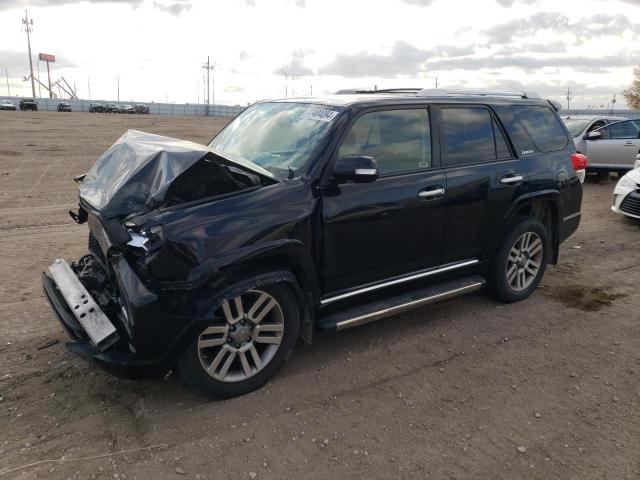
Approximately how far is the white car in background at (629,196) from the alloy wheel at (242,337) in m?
7.24

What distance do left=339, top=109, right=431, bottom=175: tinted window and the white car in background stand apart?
579 centimetres

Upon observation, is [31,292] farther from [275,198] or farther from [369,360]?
[369,360]

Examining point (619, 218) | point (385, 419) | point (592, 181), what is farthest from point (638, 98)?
point (385, 419)

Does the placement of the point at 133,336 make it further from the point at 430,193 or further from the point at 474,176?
the point at 474,176

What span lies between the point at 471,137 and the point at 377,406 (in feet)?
8.28

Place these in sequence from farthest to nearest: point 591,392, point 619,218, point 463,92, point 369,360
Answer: point 619,218 → point 463,92 → point 369,360 → point 591,392

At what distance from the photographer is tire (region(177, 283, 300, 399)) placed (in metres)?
3.26

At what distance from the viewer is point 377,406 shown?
3418 mm

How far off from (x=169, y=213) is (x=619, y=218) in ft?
28.5

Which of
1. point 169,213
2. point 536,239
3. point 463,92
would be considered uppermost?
point 463,92

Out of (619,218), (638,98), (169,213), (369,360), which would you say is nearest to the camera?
(169,213)

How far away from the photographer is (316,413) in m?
3.33

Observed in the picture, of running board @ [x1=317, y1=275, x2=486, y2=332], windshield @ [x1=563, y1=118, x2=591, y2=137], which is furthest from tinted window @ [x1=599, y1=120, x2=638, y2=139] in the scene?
running board @ [x1=317, y1=275, x2=486, y2=332]

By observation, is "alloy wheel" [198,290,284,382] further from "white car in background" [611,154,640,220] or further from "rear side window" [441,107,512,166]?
"white car in background" [611,154,640,220]
